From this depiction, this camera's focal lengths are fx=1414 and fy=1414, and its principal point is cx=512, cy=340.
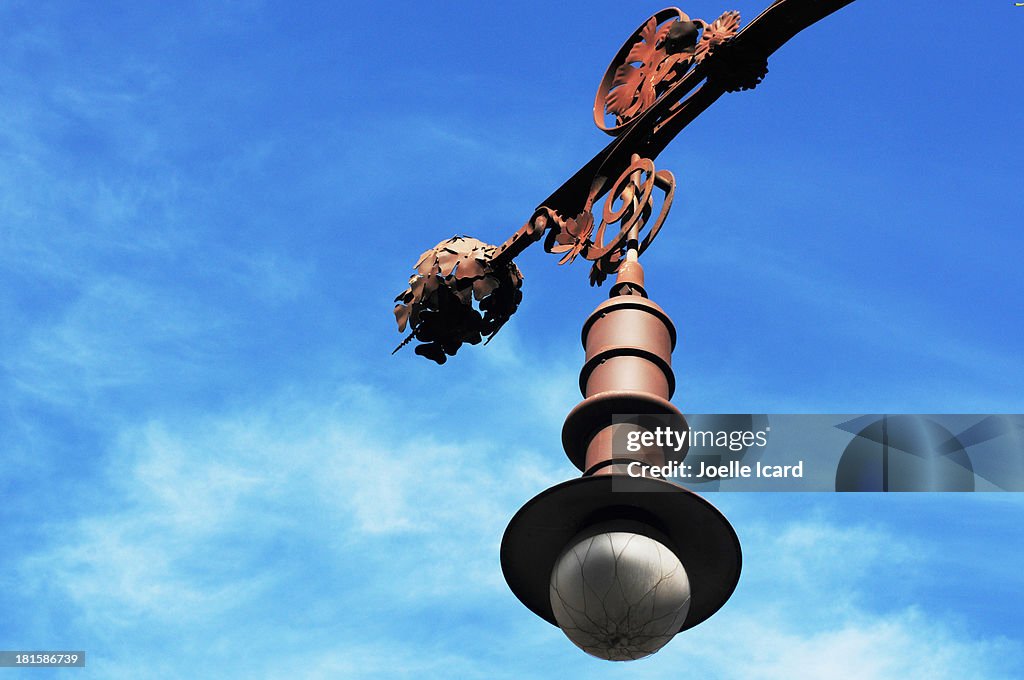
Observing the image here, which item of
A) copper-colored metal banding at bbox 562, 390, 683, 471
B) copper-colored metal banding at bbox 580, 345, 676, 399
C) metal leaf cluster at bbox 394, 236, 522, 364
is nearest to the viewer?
copper-colored metal banding at bbox 562, 390, 683, 471

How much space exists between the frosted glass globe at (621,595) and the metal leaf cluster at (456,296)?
98.6 inches

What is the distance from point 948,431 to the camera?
20.3 feet

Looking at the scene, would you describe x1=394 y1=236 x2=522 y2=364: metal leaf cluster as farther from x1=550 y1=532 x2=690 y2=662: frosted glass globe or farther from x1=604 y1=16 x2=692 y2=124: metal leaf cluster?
x1=550 y1=532 x2=690 y2=662: frosted glass globe

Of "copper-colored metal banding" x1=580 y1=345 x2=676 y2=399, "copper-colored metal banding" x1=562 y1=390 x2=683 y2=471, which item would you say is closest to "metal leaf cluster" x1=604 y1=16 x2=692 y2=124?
"copper-colored metal banding" x1=580 y1=345 x2=676 y2=399

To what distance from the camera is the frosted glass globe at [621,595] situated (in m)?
4.68

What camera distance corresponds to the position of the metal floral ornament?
20.7 feet

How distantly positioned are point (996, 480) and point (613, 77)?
8.61 ft

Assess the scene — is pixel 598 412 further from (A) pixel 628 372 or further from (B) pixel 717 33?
(B) pixel 717 33

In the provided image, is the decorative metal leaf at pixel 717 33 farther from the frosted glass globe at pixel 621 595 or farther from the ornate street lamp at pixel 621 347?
the frosted glass globe at pixel 621 595

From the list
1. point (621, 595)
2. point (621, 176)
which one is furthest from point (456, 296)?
point (621, 595)

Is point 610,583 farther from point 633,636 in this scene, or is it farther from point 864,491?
point 864,491

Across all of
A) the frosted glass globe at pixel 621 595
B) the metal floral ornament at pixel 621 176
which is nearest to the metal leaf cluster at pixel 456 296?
the metal floral ornament at pixel 621 176

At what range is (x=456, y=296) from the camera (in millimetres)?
7133

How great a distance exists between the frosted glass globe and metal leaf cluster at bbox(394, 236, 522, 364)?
8.22ft
